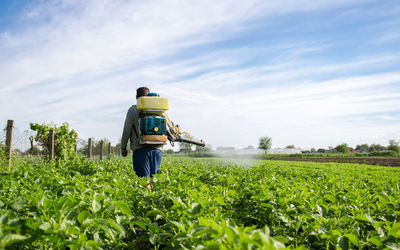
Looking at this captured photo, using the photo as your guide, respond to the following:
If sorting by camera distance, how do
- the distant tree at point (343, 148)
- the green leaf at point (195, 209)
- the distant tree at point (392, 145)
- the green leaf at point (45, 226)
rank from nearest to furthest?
1. the green leaf at point (45, 226)
2. the green leaf at point (195, 209)
3. the distant tree at point (392, 145)
4. the distant tree at point (343, 148)

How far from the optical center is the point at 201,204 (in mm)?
2443

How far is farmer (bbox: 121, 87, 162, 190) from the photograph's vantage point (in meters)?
5.55

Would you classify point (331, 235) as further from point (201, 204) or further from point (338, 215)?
point (201, 204)

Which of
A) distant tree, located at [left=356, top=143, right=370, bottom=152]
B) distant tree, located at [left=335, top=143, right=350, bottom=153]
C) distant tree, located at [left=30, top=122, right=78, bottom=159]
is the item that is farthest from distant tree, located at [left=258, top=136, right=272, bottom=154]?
distant tree, located at [left=30, top=122, right=78, bottom=159]

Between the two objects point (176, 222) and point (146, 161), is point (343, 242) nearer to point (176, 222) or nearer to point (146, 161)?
point (176, 222)

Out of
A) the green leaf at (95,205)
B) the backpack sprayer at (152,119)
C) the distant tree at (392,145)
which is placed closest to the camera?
the green leaf at (95,205)

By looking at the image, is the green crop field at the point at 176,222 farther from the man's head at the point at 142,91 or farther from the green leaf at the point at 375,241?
the man's head at the point at 142,91

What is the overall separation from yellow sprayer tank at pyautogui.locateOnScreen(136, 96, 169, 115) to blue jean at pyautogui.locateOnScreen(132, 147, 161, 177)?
79 cm

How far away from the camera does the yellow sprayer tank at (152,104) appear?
215 inches

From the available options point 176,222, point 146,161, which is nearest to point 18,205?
point 176,222

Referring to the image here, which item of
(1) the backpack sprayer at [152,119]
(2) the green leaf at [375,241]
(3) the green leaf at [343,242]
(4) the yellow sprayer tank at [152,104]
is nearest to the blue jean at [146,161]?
(1) the backpack sprayer at [152,119]

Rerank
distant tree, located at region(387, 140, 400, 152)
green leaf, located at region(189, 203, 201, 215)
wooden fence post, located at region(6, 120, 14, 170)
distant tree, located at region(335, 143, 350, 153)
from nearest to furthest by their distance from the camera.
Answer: green leaf, located at region(189, 203, 201, 215), wooden fence post, located at region(6, 120, 14, 170), distant tree, located at region(387, 140, 400, 152), distant tree, located at region(335, 143, 350, 153)

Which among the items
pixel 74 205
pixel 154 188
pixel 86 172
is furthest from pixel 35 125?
pixel 74 205

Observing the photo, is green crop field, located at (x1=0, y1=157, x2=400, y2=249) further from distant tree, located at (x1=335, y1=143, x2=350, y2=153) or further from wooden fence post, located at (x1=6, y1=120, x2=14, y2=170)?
distant tree, located at (x1=335, y1=143, x2=350, y2=153)
